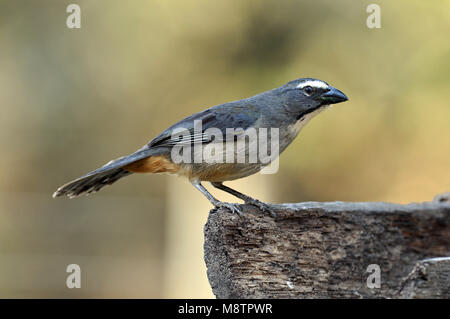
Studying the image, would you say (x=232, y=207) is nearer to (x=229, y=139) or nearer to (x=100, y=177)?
(x=229, y=139)

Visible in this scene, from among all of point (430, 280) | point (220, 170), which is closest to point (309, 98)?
point (220, 170)

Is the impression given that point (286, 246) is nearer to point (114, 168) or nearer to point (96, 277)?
point (114, 168)

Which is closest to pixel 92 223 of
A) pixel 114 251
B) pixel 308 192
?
pixel 114 251

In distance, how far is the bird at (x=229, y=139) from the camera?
4.23 meters

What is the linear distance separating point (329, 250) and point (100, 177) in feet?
7.32

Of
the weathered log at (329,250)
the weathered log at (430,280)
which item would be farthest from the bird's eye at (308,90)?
the weathered log at (430,280)

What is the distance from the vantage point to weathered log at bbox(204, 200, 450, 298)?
2969 millimetres

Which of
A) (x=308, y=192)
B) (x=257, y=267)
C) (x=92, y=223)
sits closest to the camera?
(x=257, y=267)

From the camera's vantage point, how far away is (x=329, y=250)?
3061 mm

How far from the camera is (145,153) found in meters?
4.55

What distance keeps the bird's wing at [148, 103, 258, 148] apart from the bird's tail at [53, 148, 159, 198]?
15cm

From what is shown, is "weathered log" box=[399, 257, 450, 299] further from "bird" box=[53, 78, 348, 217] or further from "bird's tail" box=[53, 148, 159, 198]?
"bird's tail" box=[53, 148, 159, 198]

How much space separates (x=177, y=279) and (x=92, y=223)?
5.38 ft

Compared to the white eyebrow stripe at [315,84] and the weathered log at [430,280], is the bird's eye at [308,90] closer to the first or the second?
the white eyebrow stripe at [315,84]
